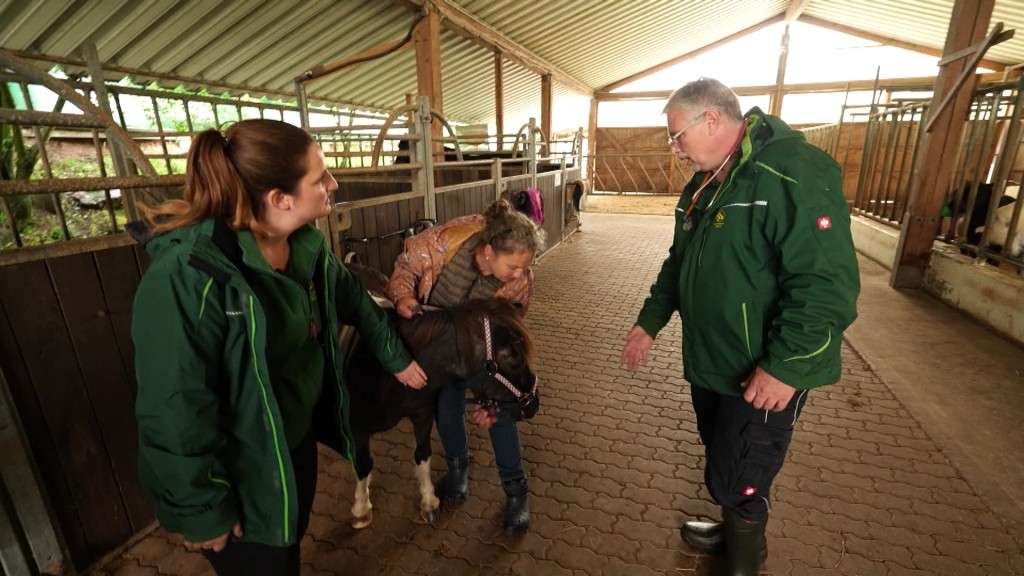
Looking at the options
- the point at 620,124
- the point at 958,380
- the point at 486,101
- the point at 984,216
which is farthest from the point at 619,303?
the point at 620,124

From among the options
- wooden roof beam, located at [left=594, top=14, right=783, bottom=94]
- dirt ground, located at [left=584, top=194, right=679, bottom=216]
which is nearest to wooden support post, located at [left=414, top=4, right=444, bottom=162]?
dirt ground, located at [left=584, top=194, right=679, bottom=216]

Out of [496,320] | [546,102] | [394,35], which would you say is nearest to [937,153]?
[496,320]

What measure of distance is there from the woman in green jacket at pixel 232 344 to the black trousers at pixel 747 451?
1.36 metres

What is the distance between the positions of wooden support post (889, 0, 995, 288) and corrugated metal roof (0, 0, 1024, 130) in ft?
20.4

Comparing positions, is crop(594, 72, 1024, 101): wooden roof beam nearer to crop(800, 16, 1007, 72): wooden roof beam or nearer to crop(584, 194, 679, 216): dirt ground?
crop(800, 16, 1007, 72): wooden roof beam

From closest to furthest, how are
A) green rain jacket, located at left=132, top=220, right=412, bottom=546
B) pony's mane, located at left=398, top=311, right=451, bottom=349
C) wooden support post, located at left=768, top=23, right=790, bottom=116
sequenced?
green rain jacket, located at left=132, top=220, right=412, bottom=546 < pony's mane, located at left=398, top=311, right=451, bottom=349 < wooden support post, located at left=768, top=23, right=790, bottom=116

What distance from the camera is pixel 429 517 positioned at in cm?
222

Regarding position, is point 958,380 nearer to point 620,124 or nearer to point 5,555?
point 5,555

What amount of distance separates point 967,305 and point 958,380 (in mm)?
1756

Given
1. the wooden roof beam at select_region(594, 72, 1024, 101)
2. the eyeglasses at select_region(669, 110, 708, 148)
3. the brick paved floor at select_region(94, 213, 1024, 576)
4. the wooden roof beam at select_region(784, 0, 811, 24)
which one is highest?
the wooden roof beam at select_region(784, 0, 811, 24)

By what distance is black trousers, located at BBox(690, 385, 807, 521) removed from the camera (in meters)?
1.53

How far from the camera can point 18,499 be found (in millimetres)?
1665

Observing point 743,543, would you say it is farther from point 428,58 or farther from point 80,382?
point 428,58

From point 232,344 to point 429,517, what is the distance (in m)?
1.55
